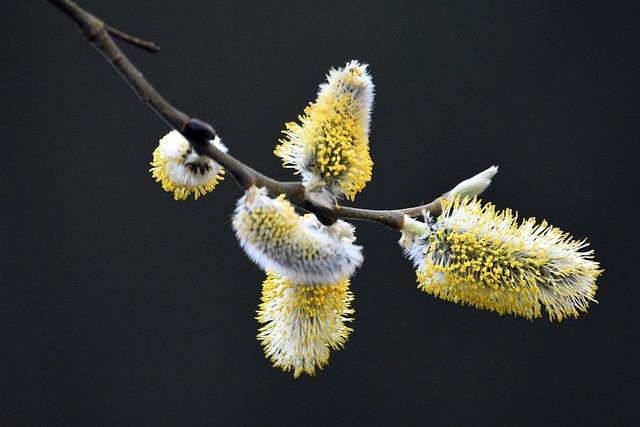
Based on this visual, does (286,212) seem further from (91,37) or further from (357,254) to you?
(91,37)

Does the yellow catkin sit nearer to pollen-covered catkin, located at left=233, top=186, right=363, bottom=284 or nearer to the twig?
pollen-covered catkin, located at left=233, top=186, right=363, bottom=284

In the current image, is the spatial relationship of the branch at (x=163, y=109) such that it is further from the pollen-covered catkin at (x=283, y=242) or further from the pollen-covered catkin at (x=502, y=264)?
the pollen-covered catkin at (x=502, y=264)

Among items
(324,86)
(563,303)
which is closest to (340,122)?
(324,86)

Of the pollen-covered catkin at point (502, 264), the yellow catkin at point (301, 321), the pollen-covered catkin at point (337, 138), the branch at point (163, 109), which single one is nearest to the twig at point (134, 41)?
the branch at point (163, 109)

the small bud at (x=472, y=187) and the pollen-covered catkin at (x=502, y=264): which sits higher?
the small bud at (x=472, y=187)

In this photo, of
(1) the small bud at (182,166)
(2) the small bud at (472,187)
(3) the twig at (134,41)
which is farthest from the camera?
(2) the small bud at (472,187)

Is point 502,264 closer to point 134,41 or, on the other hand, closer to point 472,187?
point 472,187

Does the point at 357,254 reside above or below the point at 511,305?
below

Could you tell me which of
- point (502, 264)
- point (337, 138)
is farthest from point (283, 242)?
point (502, 264)
